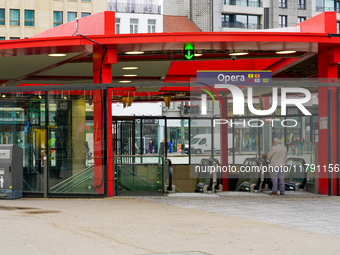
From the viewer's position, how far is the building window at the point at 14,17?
5197 centimetres

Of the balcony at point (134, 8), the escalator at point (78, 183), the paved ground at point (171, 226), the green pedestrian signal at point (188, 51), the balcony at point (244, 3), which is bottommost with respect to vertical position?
the paved ground at point (171, 226)

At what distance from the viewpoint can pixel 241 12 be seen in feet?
184

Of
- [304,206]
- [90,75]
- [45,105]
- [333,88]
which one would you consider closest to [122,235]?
[304,206]

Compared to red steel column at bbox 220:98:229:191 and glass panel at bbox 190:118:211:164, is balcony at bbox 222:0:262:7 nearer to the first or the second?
red steel column at bbox 220:98:229:191

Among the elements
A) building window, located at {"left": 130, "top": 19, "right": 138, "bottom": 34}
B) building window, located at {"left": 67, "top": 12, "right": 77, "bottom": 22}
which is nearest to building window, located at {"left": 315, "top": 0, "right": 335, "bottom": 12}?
building window, located at {"left": 130, "top": 19, "right": 138, "bottom": 34}

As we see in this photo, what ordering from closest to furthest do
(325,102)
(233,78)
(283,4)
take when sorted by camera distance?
1. (325,102)
2. (233,78)
3. (283,4)

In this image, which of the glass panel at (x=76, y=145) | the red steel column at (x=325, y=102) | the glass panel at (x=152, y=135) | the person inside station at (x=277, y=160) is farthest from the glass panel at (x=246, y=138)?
the glass panel at (x=152, y=135)

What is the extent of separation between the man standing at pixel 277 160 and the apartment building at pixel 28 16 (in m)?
43.7

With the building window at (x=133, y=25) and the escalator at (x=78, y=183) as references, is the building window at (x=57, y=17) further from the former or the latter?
the escalator at (x=78, y=183)

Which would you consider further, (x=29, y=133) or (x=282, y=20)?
(x=282, y=20)

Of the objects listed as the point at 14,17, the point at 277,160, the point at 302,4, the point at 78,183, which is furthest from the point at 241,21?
the point at 78,183

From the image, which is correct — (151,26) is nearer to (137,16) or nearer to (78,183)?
(137,16)

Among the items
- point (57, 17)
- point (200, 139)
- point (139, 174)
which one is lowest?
point (139, 174)

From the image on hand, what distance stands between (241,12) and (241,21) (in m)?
1.01
